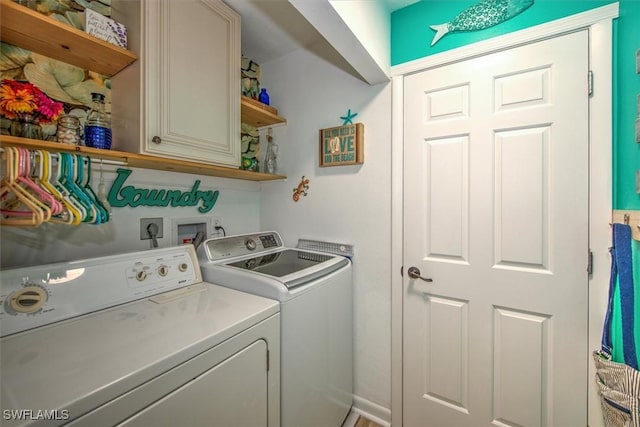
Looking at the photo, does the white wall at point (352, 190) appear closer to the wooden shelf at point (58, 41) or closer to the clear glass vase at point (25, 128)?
the wooden shelf at point (58, 41)

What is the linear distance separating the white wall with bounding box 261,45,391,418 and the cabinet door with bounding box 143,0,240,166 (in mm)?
529

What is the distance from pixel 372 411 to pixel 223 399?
4.09 ft

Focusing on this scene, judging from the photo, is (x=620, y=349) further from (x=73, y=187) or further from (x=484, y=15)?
(x=73, y=187)

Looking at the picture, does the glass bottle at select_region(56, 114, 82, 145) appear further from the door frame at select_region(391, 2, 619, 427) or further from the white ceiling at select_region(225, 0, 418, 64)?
the door frame at select_region(391, 2, 619, 427)

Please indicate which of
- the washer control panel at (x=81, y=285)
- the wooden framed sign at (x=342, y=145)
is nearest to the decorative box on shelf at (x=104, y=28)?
the washer control panel at (x=81, y=285)

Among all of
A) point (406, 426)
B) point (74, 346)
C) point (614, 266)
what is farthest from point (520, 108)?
point (74, 346)

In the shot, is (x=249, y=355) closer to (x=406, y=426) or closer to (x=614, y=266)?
(x=406, y=426)

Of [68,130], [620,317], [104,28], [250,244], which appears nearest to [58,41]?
[104,28]

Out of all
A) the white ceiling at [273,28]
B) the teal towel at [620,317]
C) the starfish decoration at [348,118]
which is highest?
the white ceiling at [273,28]

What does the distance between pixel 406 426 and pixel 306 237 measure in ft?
4.39

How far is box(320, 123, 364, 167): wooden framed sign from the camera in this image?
5.46ft

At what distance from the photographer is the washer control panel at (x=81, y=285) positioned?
852 millimetres

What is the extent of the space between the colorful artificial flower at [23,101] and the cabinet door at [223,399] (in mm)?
1182

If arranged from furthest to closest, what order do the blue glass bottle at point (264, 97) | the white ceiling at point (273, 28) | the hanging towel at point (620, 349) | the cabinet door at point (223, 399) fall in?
the blue glass bottle at point (264, 97) < the white ceiling at point (273, 28) < the hanging towel at point (620, 349) < the cabinet door at point (223, 399)
